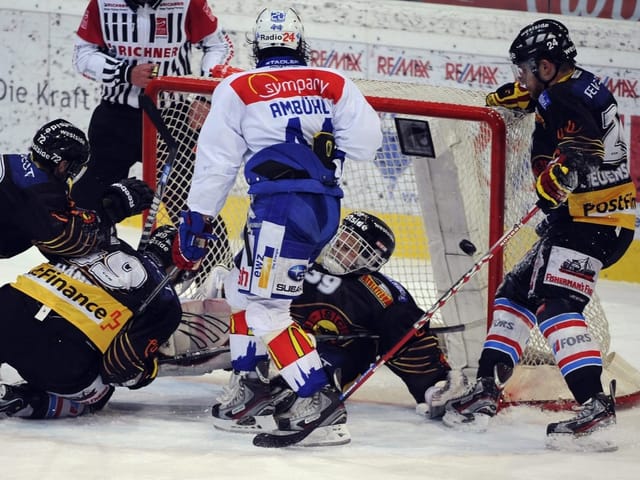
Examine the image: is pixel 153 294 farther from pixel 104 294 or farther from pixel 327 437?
pixel 327 437

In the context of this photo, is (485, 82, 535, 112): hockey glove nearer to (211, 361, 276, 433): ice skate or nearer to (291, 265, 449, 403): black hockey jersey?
(291, 265, 449, 403): black hockey jersey

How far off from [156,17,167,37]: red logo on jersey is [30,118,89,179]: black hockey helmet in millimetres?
1132

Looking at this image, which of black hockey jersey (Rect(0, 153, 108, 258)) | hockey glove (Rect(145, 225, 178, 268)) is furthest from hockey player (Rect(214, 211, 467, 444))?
black hockey jersey (Rect(0, 153, 108, 258))

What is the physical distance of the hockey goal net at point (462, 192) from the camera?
12.7 ft

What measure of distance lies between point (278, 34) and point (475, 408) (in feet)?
3.72

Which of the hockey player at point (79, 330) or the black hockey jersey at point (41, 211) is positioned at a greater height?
the black hockey jersey at point (41, 211)

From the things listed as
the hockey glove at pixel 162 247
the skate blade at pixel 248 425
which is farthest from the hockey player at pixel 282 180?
the hockey glove at pixel 162 247

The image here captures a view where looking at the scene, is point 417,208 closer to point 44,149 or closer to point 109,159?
point 109,159

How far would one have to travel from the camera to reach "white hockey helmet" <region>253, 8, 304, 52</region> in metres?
3.23

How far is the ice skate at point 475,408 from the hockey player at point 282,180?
0.41 meters

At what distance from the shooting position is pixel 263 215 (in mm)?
3154

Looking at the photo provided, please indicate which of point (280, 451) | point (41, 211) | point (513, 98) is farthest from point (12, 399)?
point (513, 98)

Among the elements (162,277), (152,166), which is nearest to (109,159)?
(152,166)

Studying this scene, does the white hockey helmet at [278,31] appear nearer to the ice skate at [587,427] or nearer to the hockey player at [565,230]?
the hockey player at [565,230]
